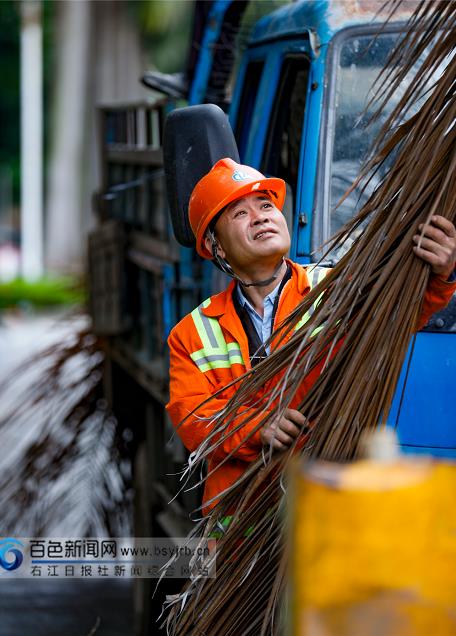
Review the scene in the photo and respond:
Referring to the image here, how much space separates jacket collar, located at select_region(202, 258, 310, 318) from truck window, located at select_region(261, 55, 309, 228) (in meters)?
0.78

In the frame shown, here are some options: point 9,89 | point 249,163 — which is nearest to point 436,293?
point 249,163

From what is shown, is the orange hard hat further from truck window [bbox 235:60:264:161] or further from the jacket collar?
truck window [bbox 235:60:264:161]

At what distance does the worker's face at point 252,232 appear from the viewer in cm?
329

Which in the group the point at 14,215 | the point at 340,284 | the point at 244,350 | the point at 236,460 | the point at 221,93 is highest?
the point at 221,93

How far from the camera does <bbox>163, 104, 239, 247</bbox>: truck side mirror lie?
3969mm

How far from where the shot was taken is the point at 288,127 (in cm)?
443

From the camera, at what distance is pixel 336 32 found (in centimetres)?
406

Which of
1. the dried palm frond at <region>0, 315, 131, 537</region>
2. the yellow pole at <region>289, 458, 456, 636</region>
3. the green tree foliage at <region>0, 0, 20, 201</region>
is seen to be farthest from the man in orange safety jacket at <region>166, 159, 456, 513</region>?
the green tree foliage at <region>0, 0, 20, 201</region>

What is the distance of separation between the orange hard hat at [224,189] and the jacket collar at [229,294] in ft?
0.51

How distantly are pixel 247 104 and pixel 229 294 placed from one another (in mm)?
1641

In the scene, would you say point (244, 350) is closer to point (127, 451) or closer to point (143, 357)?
point (143, 357)

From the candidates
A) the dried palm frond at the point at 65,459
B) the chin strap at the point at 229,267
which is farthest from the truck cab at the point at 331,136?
the dried palm frond at the point at 65,459

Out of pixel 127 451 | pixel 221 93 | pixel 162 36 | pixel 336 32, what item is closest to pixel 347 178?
pixel 336 32

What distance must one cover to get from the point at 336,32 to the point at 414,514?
2.64 metres
